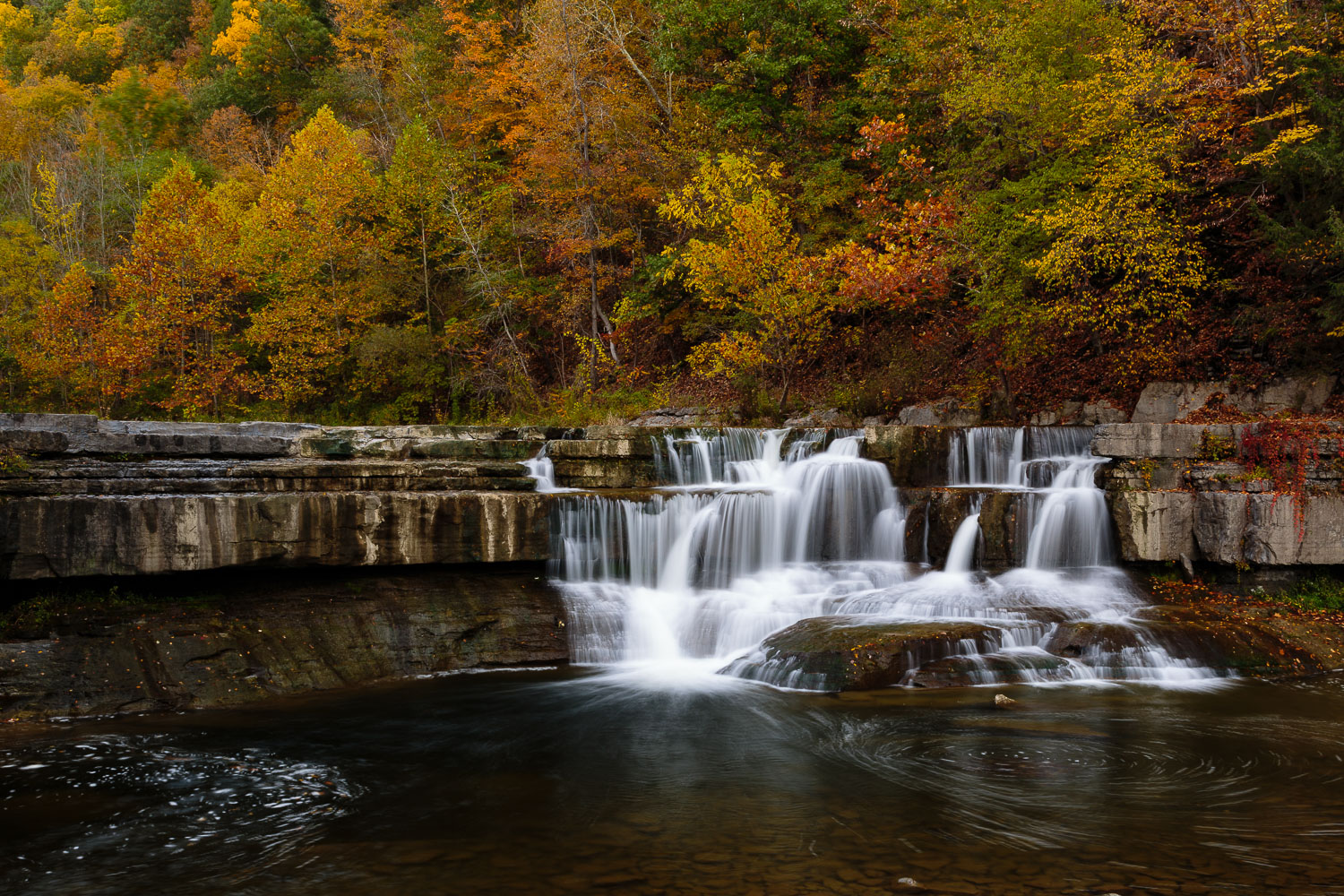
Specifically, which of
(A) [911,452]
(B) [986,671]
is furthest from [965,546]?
(B) [986,671]

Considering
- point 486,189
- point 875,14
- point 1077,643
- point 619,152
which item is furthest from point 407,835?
point 486,189

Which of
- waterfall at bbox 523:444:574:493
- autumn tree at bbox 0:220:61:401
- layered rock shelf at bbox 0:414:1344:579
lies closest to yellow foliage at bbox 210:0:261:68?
autumn tree at bbox 0:220:61:401

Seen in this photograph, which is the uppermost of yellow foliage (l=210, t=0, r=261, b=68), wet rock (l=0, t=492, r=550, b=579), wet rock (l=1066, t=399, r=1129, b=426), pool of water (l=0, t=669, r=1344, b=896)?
yellow foliage (l=210, t=0, r=261, b=68)

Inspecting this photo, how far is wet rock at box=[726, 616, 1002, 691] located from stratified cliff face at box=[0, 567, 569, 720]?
8.80 ft

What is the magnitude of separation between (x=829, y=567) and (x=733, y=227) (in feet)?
31.2

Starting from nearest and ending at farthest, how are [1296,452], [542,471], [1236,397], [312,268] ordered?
[1296,452] < [542,471] < [1236,397] < [312,268]

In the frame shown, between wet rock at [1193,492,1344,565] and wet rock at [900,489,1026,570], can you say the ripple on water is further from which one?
wet rock at [1193,492,1344,565]

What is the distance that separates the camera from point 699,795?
591 centimetres

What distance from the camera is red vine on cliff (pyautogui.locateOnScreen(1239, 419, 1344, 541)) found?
10.5 m

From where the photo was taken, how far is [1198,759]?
649 centimetres

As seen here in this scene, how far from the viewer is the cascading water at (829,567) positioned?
9430 millimetres

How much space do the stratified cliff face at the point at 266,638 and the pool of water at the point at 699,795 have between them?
0.51 meters

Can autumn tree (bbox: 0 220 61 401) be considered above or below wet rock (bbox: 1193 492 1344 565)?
above

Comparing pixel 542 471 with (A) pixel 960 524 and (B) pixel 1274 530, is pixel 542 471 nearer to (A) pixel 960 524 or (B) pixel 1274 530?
(A) pixel 960 524
